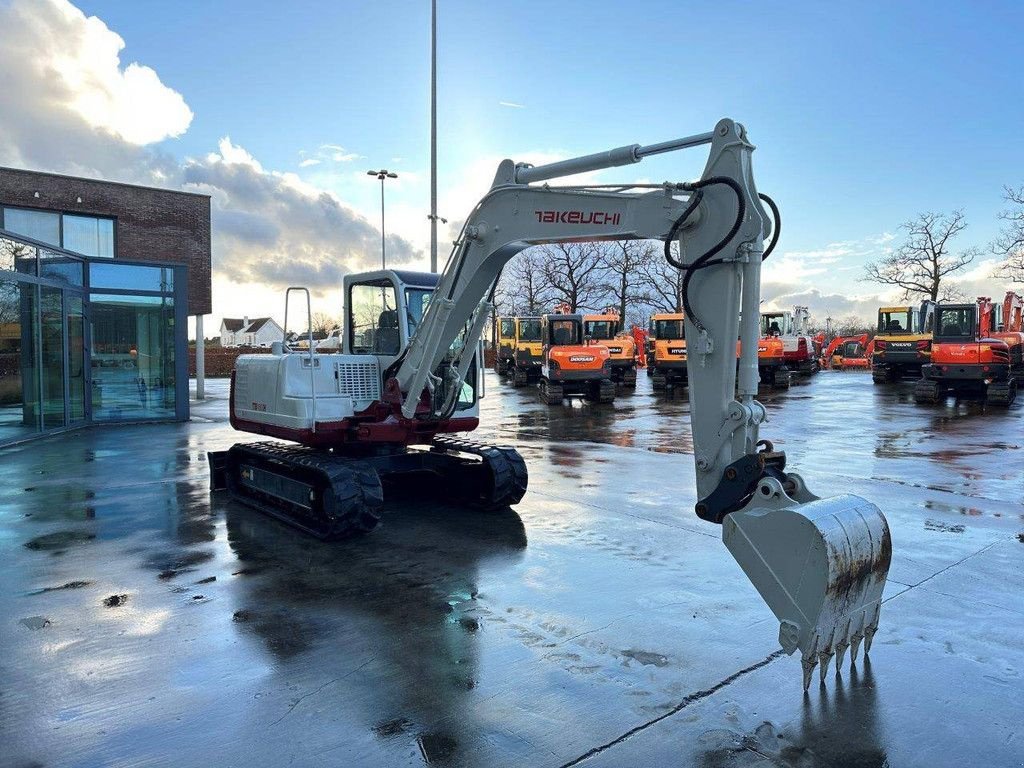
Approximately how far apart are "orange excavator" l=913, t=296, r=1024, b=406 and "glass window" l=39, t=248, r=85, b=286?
861 inches

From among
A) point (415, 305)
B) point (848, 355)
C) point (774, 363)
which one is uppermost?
point (415, 305)

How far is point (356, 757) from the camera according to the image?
3576mm

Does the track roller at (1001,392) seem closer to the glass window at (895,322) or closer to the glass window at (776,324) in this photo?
the glass window at (895,322)

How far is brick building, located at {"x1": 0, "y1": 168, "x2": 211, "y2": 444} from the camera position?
14.4m

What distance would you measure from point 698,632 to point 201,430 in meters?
14.4

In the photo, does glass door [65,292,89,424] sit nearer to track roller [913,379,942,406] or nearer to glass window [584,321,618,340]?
glass window [584,321,618,340]

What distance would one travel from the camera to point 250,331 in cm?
11294

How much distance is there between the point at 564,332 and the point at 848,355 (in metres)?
27.7

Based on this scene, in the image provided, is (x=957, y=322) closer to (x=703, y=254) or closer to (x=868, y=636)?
(x=703, y=254)

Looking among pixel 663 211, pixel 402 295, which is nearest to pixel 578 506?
pixel 402 295

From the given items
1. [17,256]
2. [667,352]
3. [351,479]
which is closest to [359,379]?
[351,479]

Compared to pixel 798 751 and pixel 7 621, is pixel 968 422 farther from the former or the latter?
pixel 7 621

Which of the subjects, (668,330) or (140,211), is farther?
(668,330)

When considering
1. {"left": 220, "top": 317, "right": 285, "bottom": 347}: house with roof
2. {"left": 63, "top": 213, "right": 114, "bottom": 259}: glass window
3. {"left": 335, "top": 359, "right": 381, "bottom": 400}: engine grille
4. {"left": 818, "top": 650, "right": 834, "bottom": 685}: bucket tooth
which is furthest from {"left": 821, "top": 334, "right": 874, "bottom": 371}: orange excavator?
{"left": 220, "top": 317, "right": 285, "bottom": 347}: house with roof
